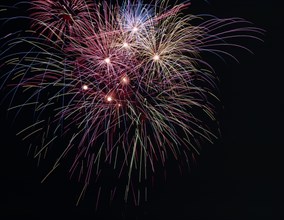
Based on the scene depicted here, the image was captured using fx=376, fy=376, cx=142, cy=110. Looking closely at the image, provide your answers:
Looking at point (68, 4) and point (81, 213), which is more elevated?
point (81, 213)

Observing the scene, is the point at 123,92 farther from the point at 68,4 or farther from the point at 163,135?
the point at 68,4

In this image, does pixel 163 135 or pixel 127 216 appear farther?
pixel 127 216

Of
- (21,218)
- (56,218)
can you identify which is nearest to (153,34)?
(21,218)

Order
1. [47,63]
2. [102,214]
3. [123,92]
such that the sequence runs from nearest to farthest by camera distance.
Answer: [47,63] → [123,92] → [102,214]

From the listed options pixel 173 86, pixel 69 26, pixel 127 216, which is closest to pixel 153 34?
pixel 173 86

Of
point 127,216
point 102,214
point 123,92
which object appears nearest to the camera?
point 123,92

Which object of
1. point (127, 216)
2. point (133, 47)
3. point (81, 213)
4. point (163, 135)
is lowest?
point (163, 135)

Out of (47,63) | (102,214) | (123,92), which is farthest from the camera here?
(102,214)

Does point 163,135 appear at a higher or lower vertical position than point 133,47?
lower

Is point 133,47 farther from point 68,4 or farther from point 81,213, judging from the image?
point 81,213
